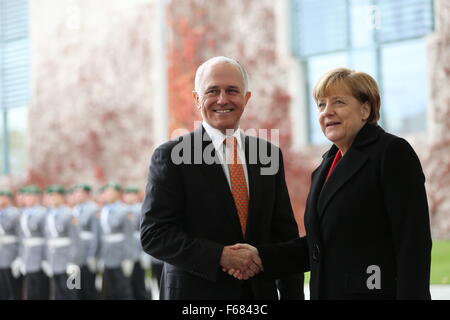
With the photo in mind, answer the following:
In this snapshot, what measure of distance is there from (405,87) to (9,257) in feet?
16.1

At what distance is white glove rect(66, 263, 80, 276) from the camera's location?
6.89 metres

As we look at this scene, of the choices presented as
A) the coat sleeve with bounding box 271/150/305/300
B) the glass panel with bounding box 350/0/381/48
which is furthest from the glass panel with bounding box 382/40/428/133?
the coat sleeve with bounding box 271/150/305/300

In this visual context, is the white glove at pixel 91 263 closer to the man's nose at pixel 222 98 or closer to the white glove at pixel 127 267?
the white glove at pixel 127 267

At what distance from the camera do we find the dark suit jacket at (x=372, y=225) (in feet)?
5.94

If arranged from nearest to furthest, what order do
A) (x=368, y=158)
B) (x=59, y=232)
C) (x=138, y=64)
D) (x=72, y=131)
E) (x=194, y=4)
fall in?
1. (x=368, y=158)
2. (x=59, y=232)
3. (x=194, y=4)
4. (x=138, y=64)
5. (x=72, y=131)

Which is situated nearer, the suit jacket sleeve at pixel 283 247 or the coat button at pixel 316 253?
the coat button at pixel 316 253

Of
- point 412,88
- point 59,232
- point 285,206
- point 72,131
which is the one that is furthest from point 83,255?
point 285,206

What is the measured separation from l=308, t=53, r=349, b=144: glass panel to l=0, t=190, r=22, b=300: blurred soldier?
3693 millimetres

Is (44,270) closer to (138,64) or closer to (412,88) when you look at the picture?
(138,64)

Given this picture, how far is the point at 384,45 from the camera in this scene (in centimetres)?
653

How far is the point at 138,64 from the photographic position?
29.4ft

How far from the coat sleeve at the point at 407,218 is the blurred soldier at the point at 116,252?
5851 millimetres

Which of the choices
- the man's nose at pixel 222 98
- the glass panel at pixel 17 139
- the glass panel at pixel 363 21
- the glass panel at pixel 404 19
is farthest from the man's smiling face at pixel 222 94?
the glass panel at pixel 17 139

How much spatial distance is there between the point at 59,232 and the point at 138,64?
9.06 ft
